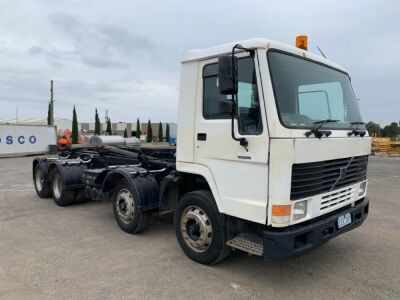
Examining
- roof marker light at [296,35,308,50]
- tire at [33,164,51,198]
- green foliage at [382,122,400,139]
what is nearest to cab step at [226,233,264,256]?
→ roof marker light at [296,35,308,50]

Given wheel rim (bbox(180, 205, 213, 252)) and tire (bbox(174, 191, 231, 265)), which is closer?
tire (bbox(174, 191, 231, 265))

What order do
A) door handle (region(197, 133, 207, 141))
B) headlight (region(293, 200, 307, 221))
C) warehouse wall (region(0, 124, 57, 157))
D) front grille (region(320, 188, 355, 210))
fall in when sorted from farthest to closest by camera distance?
warehouse wall (region(0, 124, 57, 157))
door handle (region(197, 133, 207, 141))
front grille (region(320, 188, 355, 210))
headlight (region(293, 200, 307, 221))

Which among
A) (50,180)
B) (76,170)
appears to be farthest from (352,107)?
(50,180)

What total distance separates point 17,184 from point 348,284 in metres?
10.1

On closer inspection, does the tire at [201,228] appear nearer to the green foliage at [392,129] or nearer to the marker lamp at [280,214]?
the marker lamp at [280,214]

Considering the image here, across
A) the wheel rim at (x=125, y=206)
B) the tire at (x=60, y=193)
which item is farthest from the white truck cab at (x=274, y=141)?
the tire at (x=60, y=193)

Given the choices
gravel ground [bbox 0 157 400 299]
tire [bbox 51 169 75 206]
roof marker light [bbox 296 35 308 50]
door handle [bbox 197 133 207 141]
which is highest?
roof marker light [bbox 296 35 308 50]

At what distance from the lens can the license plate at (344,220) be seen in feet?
13.1

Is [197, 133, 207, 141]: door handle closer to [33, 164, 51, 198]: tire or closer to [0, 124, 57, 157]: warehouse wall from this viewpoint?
[33, 164, 51, 198]: tire

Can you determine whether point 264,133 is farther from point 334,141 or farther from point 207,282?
point 207,282

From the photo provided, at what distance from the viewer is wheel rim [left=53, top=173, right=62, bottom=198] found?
748cm

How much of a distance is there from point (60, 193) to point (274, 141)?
5.56m

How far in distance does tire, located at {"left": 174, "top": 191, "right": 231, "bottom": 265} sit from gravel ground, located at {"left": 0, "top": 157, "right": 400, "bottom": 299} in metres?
0.18

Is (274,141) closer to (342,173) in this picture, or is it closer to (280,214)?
(280,214)
